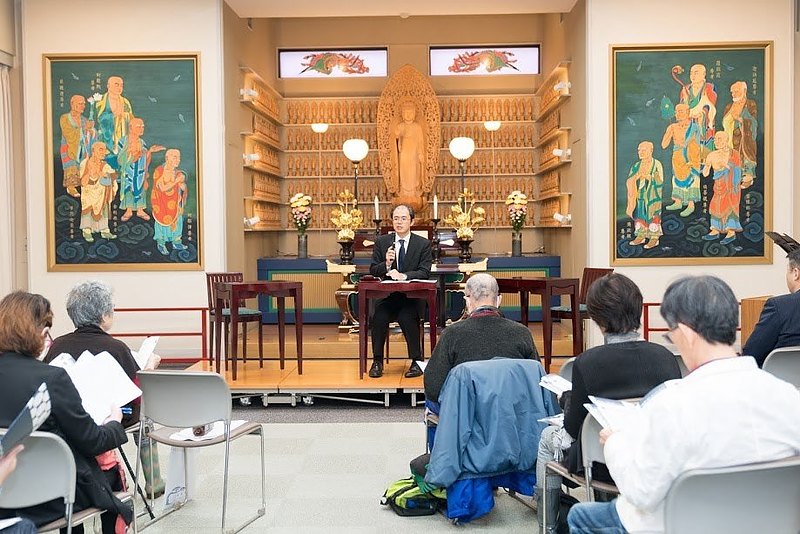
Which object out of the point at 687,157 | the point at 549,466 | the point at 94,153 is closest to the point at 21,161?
the point at 94,153

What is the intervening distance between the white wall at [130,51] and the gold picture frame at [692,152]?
4.07 m

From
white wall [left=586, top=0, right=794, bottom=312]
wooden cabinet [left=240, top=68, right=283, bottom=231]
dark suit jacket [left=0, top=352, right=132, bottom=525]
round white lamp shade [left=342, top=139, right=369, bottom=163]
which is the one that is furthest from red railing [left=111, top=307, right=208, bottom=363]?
dark suit jacket [left=0, top=352, right=132, bottom=525]

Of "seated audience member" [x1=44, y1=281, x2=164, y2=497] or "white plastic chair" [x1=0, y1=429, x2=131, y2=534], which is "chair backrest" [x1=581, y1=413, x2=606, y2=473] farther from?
"seated audience member" [x1=44, y1=281, x2=164, y2=497]

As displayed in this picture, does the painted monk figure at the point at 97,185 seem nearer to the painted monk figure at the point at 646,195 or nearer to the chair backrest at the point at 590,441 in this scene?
the painted monk figure at the point at 646,195

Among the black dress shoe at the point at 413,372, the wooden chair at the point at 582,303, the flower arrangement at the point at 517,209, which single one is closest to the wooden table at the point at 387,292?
the black dress shoe at the point at 413,372

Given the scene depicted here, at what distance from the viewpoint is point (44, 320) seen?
3.06m

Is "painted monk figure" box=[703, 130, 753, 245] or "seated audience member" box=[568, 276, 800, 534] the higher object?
"painted monk figure" box=[703, 130, 753, 245]

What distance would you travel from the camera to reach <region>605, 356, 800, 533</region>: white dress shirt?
85.0 inches

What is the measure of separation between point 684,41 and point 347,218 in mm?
4040

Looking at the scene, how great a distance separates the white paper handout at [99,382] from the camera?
3420 millimetres

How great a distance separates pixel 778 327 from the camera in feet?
14.5

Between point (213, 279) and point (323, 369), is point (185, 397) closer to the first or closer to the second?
point (323, 369)

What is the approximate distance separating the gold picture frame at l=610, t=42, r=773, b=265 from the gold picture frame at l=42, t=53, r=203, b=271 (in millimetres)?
4359

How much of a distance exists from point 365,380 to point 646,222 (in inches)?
139
